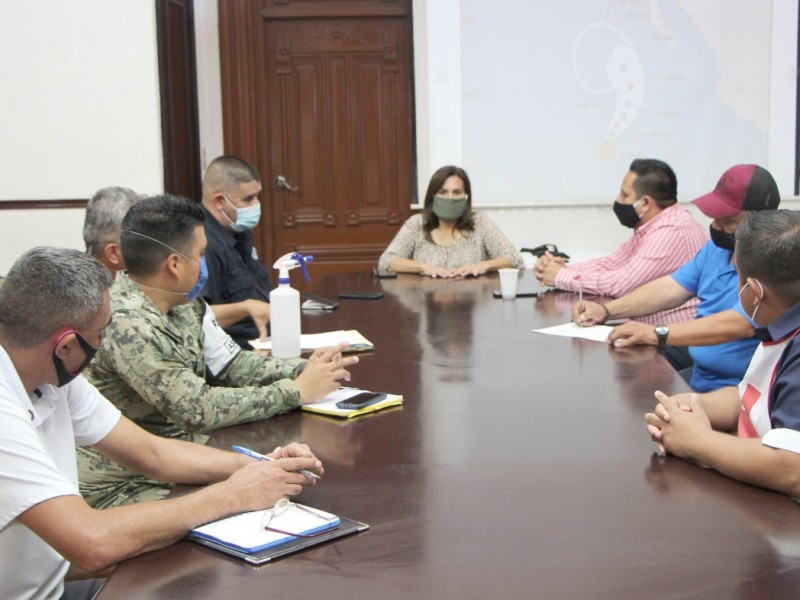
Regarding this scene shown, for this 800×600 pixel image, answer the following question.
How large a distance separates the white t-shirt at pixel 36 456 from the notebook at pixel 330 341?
0.94 meters

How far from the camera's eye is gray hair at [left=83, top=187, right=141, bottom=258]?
2873 millimetres

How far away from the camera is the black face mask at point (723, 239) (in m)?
2.96

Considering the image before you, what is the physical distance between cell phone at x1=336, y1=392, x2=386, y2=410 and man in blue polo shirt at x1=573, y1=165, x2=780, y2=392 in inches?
36.7

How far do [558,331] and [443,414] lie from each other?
3.50 ft

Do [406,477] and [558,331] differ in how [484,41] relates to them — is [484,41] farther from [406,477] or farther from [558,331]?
[406,477]

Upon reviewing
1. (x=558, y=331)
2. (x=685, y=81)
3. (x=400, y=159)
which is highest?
(x=685, y=81)

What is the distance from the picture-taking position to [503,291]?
11.9 feet

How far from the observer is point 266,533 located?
4.27 feet

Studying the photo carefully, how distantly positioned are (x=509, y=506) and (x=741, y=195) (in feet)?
6.22

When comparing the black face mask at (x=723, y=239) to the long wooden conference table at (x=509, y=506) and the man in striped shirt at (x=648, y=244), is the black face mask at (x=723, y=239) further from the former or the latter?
the long wooden conference table at (x=509, y=506)

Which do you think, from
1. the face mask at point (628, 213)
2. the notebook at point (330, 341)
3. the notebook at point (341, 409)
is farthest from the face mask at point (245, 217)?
the notebook at point (341, 409)

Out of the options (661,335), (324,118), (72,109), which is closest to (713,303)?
(661,335)

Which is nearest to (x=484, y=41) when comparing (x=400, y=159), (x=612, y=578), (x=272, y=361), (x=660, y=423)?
(x=400, y=159)

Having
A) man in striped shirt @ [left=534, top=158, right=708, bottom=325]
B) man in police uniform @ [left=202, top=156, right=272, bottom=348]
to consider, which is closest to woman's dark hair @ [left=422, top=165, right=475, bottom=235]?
man in striped shirt @ [left=534, top=158, right=708, bottom=325]
